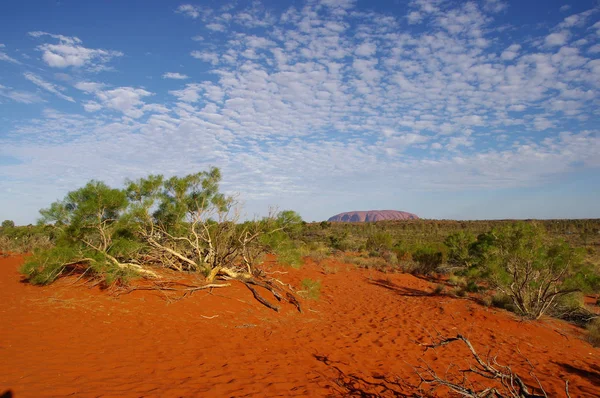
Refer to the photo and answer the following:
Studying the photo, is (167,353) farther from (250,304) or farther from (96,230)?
(96,230)

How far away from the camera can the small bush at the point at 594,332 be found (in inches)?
356

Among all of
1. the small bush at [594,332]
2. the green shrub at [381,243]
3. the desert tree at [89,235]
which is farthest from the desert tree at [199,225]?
the green shrub at [381,243]

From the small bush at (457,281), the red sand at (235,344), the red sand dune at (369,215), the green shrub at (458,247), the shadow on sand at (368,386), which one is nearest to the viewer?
the red sand at (235,344)

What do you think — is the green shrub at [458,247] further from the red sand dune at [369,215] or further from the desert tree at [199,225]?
the red sand dune at [369,215]

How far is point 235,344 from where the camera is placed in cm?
713

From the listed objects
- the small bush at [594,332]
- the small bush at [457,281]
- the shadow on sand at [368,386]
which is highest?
the small bush at [457,281]

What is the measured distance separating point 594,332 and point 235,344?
10.0 metres

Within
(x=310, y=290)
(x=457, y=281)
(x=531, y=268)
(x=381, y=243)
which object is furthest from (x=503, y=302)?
(x=381, y=243)

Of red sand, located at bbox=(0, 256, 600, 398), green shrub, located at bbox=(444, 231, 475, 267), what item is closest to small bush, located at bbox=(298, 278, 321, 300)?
red sand, located at bbox=(0, 256, 600, 398)

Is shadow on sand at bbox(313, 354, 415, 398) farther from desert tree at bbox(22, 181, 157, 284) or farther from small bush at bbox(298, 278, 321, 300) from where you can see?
desert tree at bbox(22, 181, 157, 284)

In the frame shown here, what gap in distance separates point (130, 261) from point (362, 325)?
7.57 meters

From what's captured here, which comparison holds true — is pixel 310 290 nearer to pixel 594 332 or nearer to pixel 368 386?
pixel 368 386

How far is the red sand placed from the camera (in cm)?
506

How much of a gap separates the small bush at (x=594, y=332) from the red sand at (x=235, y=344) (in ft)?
1.22
